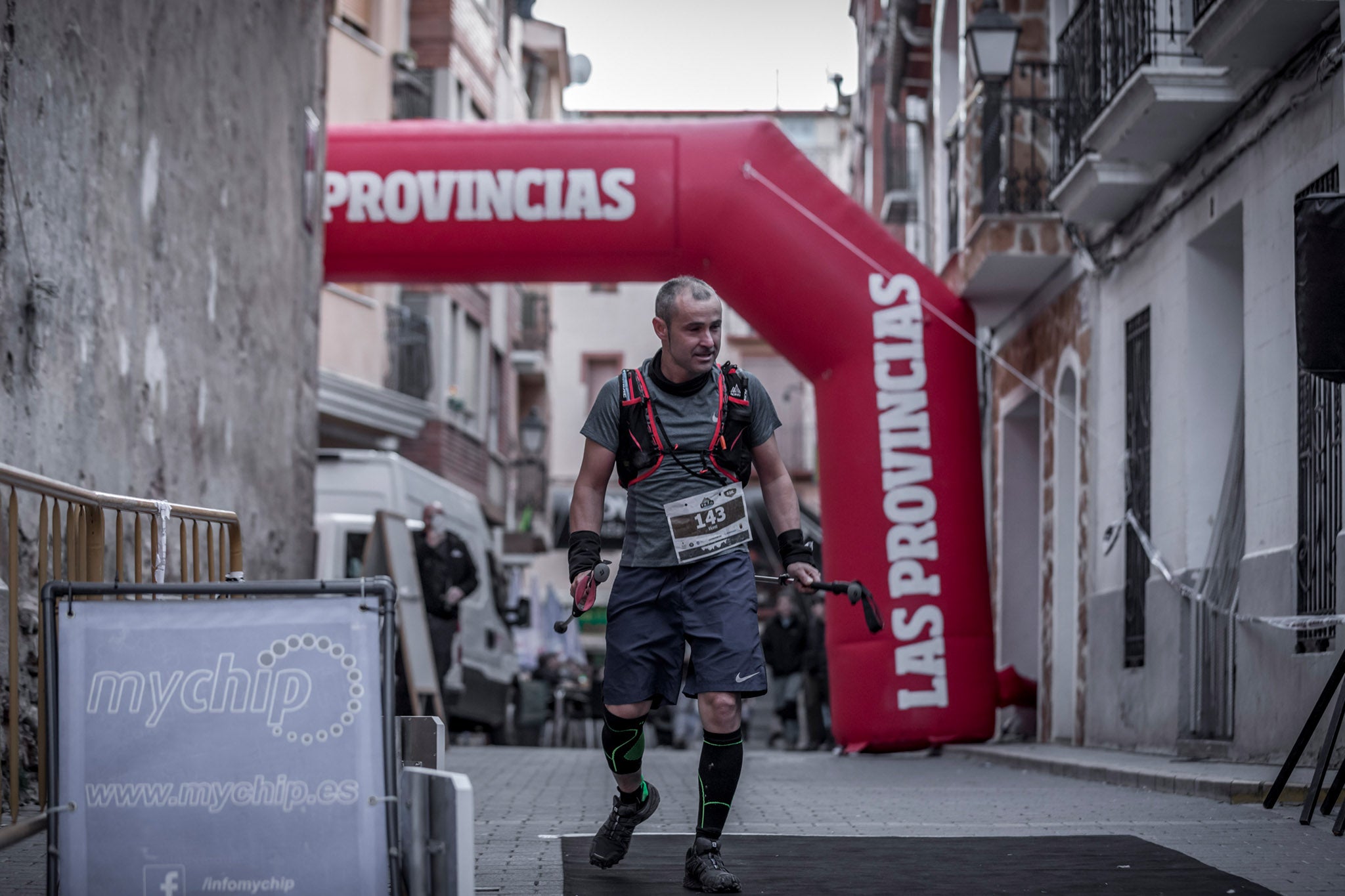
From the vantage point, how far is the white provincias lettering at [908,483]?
1385 cm

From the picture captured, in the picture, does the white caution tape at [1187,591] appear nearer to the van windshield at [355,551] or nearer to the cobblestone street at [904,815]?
the cobblestone street at [904,815]

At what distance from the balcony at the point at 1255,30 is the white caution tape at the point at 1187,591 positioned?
2.99m

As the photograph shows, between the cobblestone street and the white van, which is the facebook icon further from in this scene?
the white van

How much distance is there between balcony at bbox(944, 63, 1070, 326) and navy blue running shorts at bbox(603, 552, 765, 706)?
9753 millimetres

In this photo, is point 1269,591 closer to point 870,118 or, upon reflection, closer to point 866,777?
point 866,777

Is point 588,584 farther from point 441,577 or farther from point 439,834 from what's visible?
point 441,577

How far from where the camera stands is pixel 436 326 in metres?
30.0

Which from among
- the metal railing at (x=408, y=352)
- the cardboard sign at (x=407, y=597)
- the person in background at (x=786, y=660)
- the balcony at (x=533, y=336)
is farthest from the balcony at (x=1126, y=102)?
the balcony at (x=533, y=336)

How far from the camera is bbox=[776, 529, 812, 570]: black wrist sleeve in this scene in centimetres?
595

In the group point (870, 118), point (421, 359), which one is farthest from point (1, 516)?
point (870, 118)

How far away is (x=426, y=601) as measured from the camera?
16.3 m

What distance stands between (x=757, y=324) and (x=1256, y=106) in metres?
4.87

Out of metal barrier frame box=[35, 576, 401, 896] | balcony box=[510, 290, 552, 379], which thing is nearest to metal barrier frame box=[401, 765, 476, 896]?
metal barrier frame box=[35, 576, 401, 896]

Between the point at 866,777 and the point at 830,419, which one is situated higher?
the point at 830,419
